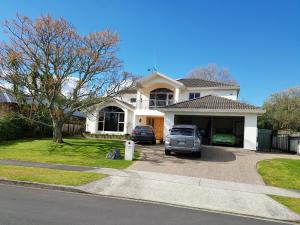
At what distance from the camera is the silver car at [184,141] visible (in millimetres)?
18984

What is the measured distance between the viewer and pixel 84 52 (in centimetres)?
2284

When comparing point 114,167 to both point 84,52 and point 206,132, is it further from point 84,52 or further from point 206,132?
point 206,132

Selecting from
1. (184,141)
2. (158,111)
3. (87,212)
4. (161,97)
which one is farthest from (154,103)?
(87,212)

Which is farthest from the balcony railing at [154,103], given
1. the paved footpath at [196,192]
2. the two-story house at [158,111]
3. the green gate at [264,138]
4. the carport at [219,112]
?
the paved footpath at [196,192]

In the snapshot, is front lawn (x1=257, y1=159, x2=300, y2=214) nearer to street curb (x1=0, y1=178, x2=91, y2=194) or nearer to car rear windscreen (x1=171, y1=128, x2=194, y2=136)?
car rear windscreen (x1=171, y1=128, x2=194, y2=136)

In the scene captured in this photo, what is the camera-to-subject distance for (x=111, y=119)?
34719 mm

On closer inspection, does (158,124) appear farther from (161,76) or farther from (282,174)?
(282,174)

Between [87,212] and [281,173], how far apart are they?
11.3 meters

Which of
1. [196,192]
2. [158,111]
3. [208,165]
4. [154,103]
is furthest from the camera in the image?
[154,103]

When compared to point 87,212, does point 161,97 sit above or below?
above

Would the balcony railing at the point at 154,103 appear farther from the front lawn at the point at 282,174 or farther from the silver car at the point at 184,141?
the front lawn at the point at 282,174

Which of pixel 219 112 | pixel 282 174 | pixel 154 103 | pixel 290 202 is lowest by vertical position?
pixel 290 202

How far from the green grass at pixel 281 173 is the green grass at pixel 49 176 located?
7.62m

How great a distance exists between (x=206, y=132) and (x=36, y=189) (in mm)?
23842
